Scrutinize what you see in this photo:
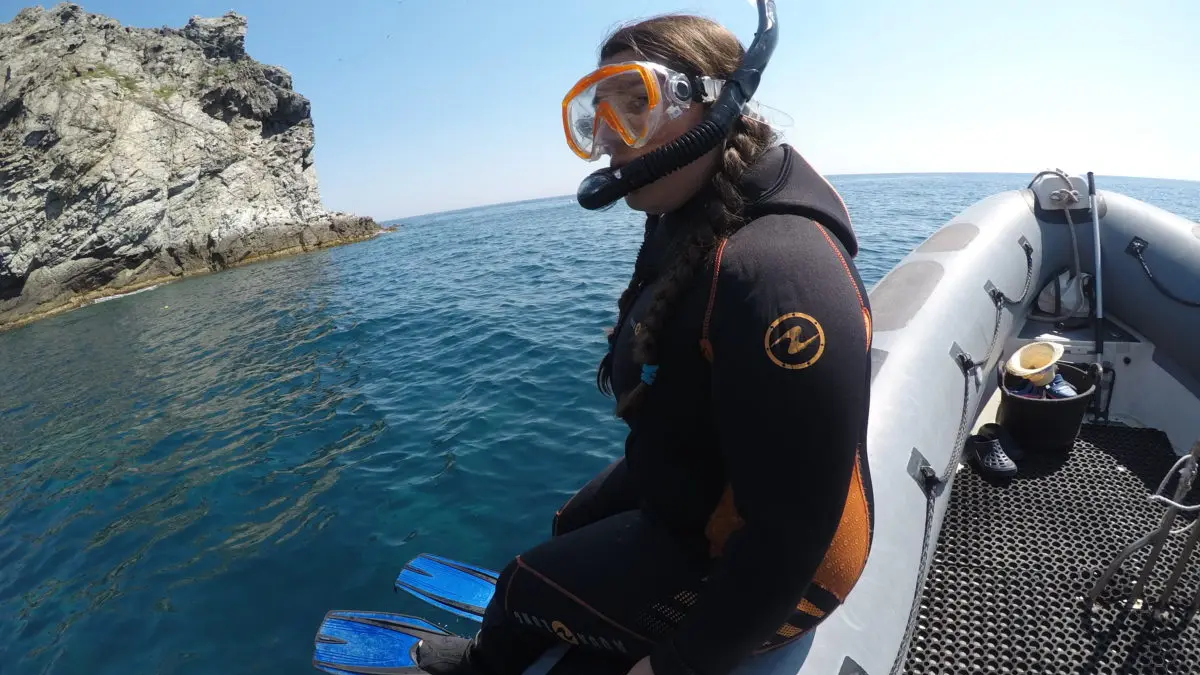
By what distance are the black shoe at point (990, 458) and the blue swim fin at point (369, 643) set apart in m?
2.92

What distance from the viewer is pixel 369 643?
8.11ft

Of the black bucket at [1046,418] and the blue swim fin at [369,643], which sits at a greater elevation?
the black bucket at [1046,418]

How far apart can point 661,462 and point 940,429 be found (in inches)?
79.4

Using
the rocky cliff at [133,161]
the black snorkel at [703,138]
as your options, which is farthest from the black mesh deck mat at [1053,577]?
the rocky cliff at [133,161]

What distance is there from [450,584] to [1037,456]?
3.45 m

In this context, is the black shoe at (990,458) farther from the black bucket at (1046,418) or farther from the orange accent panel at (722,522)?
the orange accent panel at (722,522)

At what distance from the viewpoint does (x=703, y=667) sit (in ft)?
3.90

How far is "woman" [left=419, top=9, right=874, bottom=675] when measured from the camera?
0.97 metres

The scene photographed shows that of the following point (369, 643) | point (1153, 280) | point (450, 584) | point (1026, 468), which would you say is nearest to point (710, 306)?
point (369, 643)

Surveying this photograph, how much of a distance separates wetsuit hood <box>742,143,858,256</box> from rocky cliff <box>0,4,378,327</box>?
98.6 feet

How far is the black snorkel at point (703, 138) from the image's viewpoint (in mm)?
1132

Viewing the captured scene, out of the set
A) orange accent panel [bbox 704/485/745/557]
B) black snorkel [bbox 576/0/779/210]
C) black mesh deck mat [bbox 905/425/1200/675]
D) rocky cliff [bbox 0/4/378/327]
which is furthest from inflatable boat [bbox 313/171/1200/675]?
rocky cliff [bbox 0/4/378/327]

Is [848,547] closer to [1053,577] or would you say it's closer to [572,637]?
[572,637]

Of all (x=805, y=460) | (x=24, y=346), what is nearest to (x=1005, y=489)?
(x=805, y=460)
